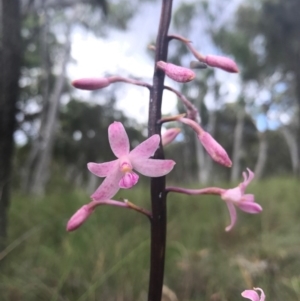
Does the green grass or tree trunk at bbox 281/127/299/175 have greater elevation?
the green grass

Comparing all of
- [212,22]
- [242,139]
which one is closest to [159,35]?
[212,22]

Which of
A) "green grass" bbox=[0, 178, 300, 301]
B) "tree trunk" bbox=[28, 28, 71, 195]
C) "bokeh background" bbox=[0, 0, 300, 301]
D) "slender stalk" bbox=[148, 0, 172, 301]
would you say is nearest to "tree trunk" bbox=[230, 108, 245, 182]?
"bokeh background" bbox=[0, 0, 300, 301]

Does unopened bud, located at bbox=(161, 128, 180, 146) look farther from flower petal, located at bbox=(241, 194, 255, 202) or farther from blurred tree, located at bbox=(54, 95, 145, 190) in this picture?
blurred tree, located at bbox=(54, 95, 145, 190)

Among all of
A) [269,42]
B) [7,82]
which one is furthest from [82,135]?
[269,42]

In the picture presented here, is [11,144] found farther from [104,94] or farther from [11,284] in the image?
[104,94]

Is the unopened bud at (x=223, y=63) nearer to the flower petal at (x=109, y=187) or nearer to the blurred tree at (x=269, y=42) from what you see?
the flower petal at (x=109, y=187)

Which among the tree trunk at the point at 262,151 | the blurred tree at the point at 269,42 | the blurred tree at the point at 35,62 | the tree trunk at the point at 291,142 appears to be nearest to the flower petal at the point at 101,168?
the blurred tree at the point at 35,62
